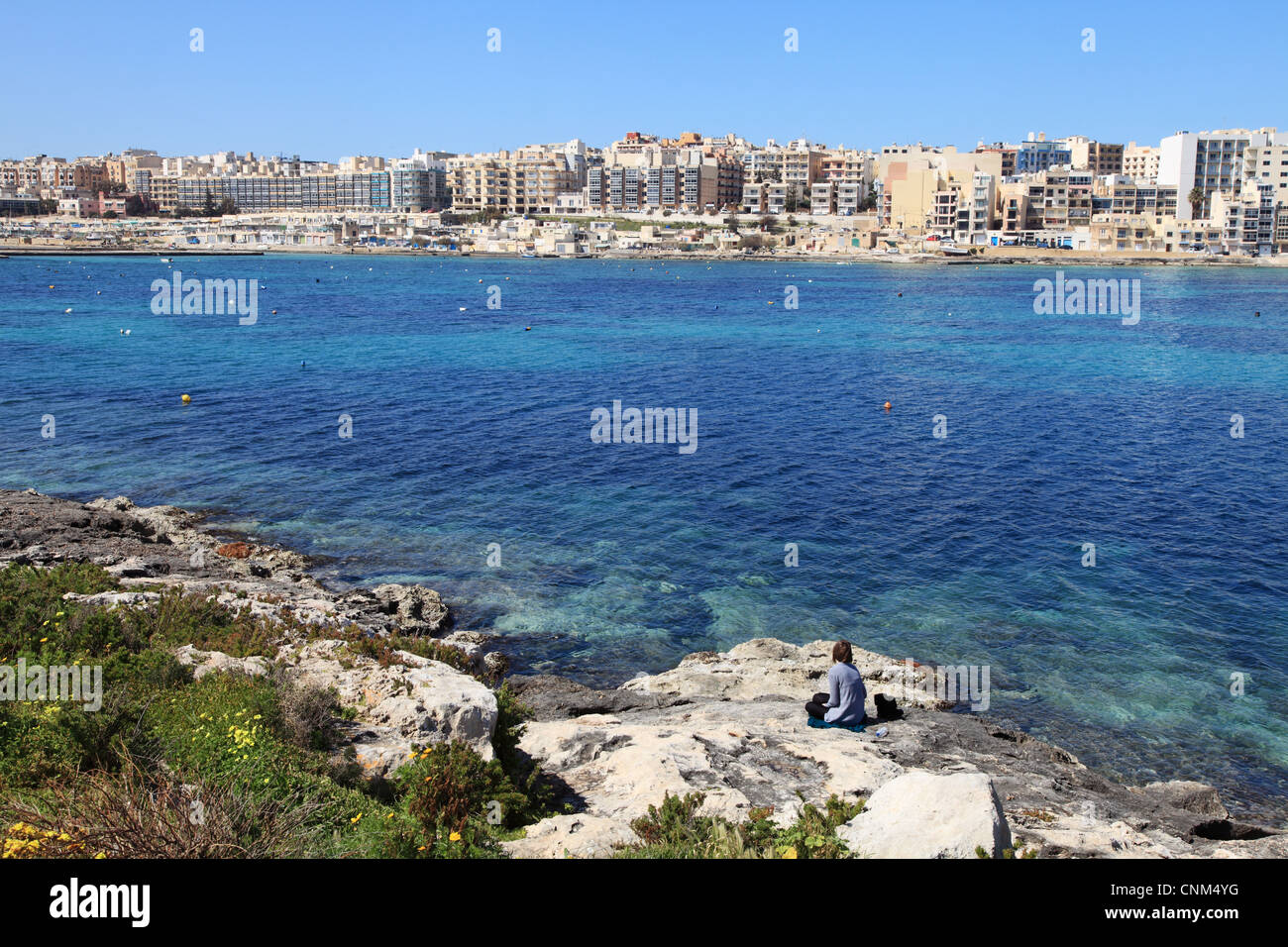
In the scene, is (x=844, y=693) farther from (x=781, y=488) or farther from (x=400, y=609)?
(x=781, y=488)

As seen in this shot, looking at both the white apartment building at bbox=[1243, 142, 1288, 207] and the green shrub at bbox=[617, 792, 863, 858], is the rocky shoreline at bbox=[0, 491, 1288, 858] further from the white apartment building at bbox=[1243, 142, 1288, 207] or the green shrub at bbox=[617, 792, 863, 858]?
the white apartment building at bbox=[1243, 142, 1288, 207]

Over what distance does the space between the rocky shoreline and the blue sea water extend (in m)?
1.72

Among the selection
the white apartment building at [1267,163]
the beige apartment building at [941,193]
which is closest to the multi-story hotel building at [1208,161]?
the white apartment building at [1267,163]

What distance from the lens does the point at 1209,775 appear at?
518 inches

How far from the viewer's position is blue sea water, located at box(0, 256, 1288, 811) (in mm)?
16844

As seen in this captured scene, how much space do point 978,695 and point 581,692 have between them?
248 inches

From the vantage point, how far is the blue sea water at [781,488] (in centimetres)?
1684

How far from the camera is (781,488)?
27484mm

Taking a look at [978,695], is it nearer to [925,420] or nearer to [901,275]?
[925,420]

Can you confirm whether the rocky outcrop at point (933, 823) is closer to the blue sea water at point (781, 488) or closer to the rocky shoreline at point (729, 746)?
the rocky shoreline at point (729, 746)

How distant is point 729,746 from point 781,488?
17142mm

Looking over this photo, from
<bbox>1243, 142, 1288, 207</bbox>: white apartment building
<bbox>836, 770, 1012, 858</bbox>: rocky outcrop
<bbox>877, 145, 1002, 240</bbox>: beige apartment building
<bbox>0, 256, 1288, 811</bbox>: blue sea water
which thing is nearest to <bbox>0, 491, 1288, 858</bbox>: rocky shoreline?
<bbox>836, 770, 1012, 858</bbox>: rocky outcrop

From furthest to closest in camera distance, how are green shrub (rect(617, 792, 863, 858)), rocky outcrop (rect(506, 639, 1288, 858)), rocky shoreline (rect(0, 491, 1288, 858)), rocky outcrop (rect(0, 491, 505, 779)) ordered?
rocky outcrop (rect(0, 491, 505, 779))
rocky shoreline (rect(0, 491, 1288, 858))
rocky outcrop (rect(506, 639, 1288, 858))
green shrub (rect(617, 792, 863, 858))
